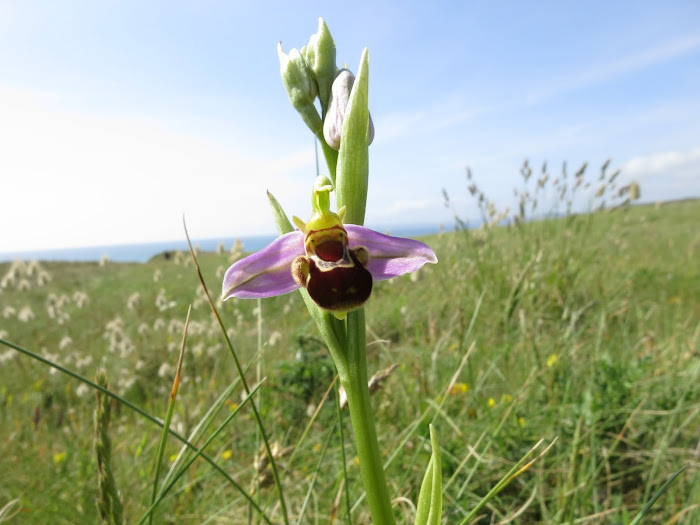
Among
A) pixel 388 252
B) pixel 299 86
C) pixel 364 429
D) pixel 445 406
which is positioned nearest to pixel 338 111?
pixel 299 86

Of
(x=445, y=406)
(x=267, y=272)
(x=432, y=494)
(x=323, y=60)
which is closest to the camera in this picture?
(x=432, y=494)

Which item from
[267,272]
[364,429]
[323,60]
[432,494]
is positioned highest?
[323,60]

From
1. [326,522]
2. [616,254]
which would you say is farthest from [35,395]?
[616,254]

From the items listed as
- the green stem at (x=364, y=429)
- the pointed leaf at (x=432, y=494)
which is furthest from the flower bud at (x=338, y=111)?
the pointed leaf at (x=432, y=494)

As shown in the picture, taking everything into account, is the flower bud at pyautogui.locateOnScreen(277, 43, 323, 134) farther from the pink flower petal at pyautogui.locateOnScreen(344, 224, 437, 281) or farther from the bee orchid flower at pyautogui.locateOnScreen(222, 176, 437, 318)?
the pink flower petal at pyautogui.locateOnScreen(344, 224, 437, 281)

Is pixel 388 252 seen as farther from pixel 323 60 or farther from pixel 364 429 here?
Answer: pixel 323 60

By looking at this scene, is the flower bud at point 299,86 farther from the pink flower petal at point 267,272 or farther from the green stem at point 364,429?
the green stem at point 364,429

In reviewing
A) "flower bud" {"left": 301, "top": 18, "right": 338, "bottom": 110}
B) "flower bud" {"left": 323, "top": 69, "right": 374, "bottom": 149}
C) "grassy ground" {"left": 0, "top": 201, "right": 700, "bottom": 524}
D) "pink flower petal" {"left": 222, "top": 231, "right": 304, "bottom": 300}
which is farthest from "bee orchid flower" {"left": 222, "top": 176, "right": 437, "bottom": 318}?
"grassy ground" {"left": 0, "top": 201, "right": 700, "bottom": 524}
